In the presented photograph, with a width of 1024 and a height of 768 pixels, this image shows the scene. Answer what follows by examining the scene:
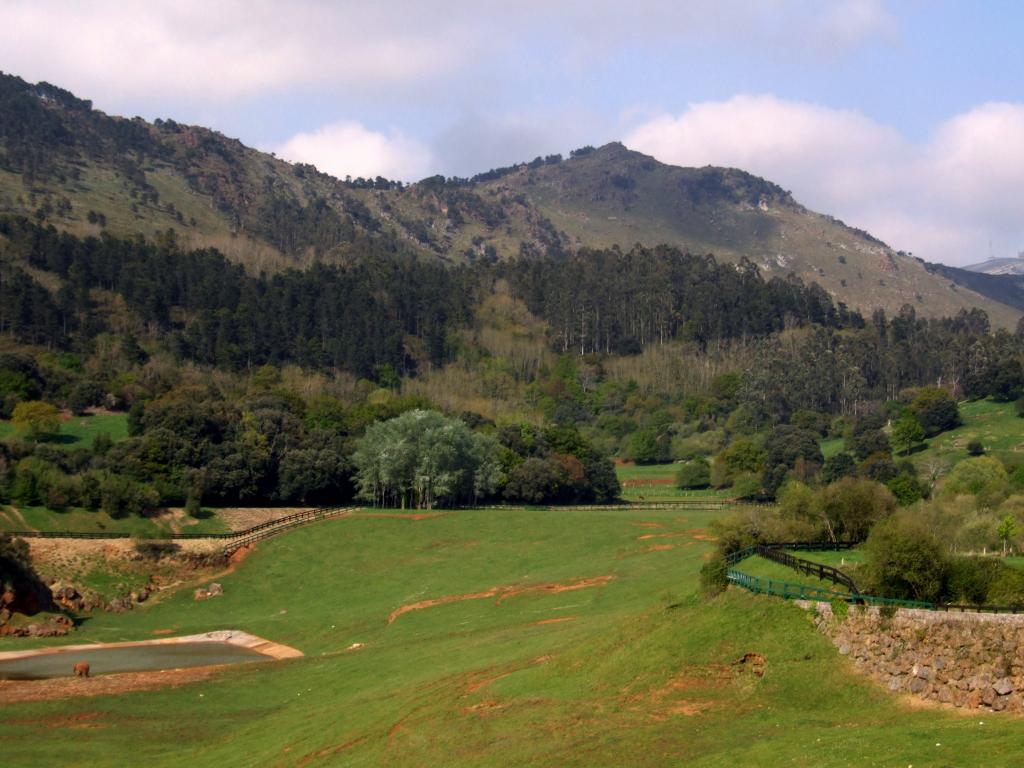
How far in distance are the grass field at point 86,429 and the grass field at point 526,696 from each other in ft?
154

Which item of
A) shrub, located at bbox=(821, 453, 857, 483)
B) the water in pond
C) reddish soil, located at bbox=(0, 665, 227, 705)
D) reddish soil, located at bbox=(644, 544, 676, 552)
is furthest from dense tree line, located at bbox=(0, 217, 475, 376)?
reddish soil, located at bbox=(0, 665, 227, 705)

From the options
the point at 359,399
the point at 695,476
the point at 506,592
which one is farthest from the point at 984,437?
the point at 506,592

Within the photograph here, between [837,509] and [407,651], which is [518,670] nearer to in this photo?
[407,651]

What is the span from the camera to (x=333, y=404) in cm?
12838

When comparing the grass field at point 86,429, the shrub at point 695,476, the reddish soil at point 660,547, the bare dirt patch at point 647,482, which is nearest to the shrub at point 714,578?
the reddish soil at point 660,547

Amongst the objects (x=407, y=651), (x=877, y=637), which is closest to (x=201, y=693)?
(x=407, y=651)

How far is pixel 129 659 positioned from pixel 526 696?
28433 mm

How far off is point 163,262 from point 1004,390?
13680 cm

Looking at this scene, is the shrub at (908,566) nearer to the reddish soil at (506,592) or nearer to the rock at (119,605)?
the reddish soil at (506,592)

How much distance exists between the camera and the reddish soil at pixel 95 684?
44906 mm

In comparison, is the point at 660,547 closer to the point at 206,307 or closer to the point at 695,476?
the point at 695,476

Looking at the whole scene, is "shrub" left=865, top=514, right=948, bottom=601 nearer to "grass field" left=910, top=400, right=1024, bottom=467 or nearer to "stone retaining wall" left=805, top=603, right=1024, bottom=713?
"stone retaining wall" left=805, top=603, right=1024, bottom=713

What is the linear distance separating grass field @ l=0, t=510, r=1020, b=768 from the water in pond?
3434 millimetres

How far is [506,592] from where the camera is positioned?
6341 centimetres
